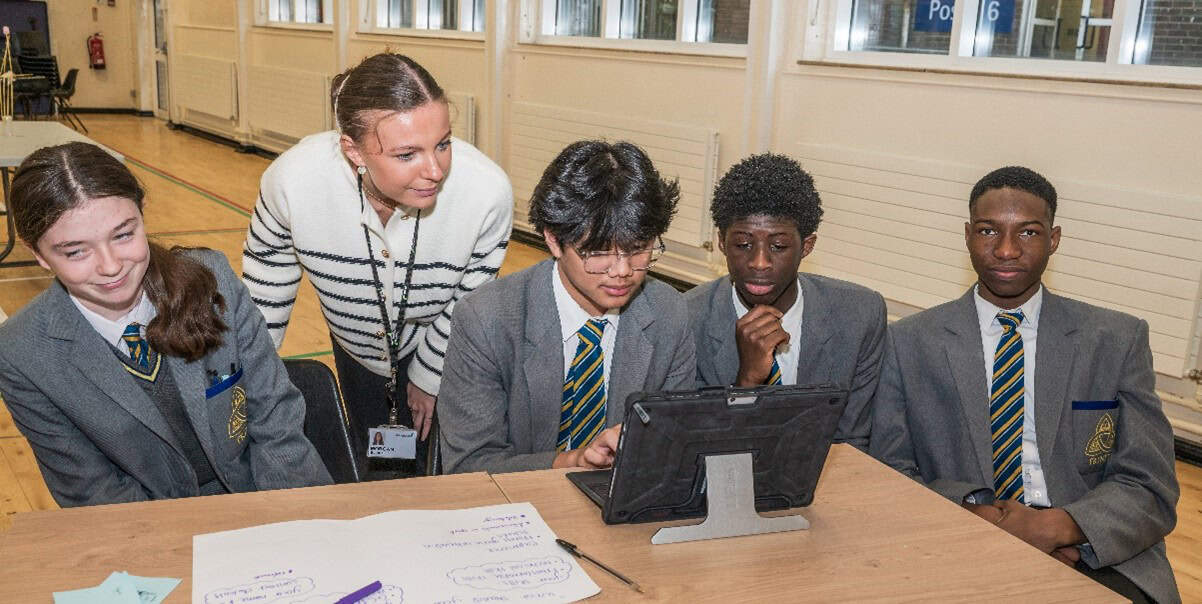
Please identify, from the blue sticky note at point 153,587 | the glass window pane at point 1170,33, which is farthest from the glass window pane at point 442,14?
the blue sticky note at point 153,587

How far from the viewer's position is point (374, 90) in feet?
7.04

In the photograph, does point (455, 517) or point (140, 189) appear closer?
point (455, 517)

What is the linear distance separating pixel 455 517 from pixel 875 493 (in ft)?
2.34

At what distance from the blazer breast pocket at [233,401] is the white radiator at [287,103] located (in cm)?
776

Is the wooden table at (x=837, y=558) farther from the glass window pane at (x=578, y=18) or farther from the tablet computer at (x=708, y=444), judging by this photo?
the glass window pane at (x=578, y=18)

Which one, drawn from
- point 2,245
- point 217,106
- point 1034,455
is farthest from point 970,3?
point 217,106

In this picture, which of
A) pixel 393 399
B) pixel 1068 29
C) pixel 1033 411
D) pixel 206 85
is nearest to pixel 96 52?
pixel 206 85

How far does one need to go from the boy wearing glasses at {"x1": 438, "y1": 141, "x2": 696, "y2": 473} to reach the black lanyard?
434mm

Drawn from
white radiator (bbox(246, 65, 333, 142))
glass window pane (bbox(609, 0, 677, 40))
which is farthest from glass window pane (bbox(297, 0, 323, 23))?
glass window pane (bbox(609, 0, 677, 40))

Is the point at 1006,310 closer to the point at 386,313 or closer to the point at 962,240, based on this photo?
the point at 386,313

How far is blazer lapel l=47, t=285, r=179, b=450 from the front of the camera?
179 cm

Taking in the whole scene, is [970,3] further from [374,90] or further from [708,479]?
[708,479]

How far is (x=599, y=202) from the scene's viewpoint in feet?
6.19

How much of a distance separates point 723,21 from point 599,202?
415 cm
